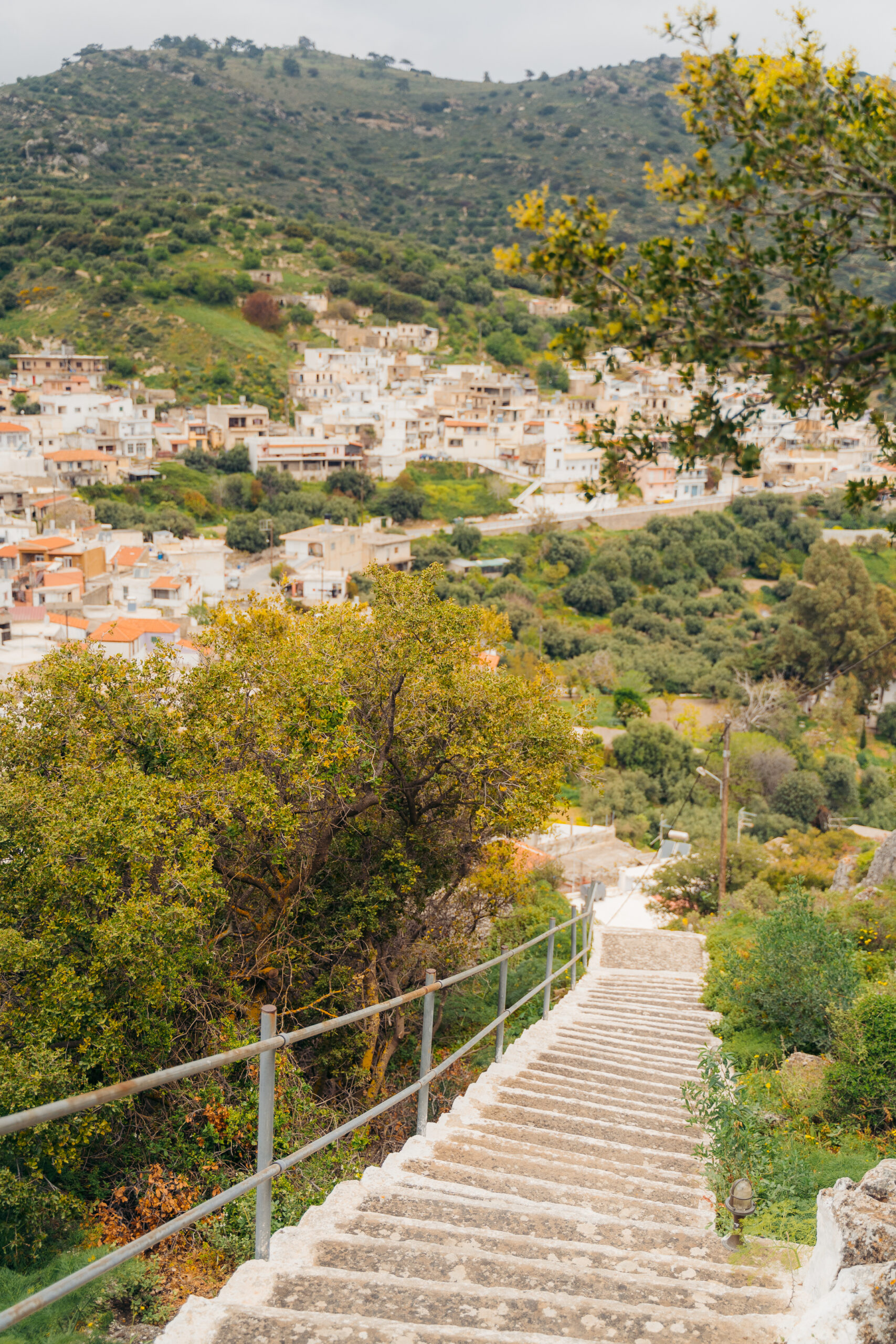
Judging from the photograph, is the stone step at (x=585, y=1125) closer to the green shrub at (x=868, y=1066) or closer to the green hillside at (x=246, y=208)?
the green shrub at (x=868, y=1066)

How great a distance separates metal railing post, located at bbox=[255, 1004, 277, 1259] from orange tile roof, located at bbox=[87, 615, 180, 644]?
2623 centimetres

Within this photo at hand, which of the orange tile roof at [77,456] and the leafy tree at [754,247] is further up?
the orange tile roof at [77,456]

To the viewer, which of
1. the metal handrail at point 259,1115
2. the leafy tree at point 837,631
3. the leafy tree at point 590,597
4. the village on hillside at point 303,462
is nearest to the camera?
the metal handrail at point 259,1115

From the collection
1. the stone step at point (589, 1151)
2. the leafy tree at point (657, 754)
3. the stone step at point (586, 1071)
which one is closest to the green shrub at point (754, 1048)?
the stone step at point (586, 1071)

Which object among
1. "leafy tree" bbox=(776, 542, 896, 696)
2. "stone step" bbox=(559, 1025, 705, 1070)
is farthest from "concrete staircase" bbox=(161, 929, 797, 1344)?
"leafy tree" bbox=(776, 542, 896, 696)

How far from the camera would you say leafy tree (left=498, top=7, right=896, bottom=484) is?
A: 3582 millimetres

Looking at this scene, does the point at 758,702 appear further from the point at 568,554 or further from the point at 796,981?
the point at 796,981

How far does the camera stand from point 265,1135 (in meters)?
3.11

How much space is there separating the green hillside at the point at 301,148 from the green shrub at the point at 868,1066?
389 feet

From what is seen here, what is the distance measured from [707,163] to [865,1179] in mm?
3544

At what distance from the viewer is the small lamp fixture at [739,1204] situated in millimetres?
3611

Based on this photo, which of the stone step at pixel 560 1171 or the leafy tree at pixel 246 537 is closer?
the stone step at pixel 560 1171

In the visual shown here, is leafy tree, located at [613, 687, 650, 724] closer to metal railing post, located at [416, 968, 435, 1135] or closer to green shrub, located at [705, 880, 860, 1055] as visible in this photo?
green shrub, located at [705, 880, 860, 1055]

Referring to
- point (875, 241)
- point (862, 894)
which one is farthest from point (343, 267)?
point (875, 241)
